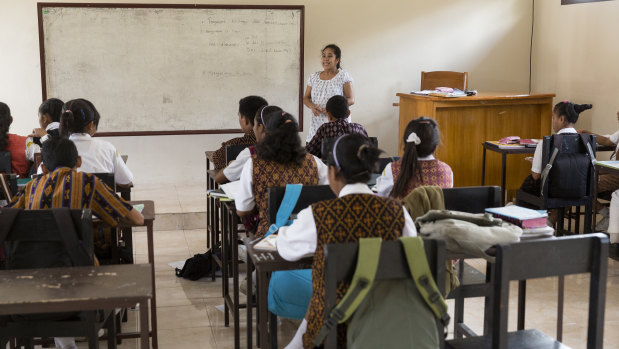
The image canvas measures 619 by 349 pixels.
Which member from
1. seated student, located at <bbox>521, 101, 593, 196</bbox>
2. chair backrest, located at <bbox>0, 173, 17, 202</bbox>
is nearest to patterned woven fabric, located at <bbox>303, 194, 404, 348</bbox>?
chair backrest, located at <bbox>0, 173, 17, 202</bbox>

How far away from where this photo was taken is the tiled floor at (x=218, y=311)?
3.64 m

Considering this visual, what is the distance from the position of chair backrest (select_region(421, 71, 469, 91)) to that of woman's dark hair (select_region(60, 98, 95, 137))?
13.3 feet

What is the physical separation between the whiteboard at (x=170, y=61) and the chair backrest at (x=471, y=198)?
13.4 ft

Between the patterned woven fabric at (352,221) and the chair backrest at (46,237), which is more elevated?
the patterned woven fabric at (352,221)

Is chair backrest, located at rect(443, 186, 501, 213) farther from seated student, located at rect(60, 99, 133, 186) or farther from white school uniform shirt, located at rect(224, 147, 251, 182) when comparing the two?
seated student, located at rect(60, 99, 133, 186)

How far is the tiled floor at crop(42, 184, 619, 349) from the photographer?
11.9ft

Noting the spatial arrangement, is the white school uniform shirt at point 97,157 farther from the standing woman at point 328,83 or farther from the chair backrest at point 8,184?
the standing woman at point 328,83

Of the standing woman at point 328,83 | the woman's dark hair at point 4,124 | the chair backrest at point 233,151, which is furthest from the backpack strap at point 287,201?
the standing woman at point 328,83

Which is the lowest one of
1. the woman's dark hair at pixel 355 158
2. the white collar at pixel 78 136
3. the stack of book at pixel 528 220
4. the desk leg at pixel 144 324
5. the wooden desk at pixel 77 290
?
the desk leg at pixel 144 324

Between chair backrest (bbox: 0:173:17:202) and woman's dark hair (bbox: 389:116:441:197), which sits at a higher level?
woman's dark hair (bbox: 389:116:441:197)

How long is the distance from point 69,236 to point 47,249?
0.41 ft

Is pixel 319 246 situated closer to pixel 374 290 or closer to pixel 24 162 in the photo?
pixel 374 290

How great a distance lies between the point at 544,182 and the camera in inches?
196

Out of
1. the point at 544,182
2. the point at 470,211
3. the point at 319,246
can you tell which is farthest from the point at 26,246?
the point at 544,182
